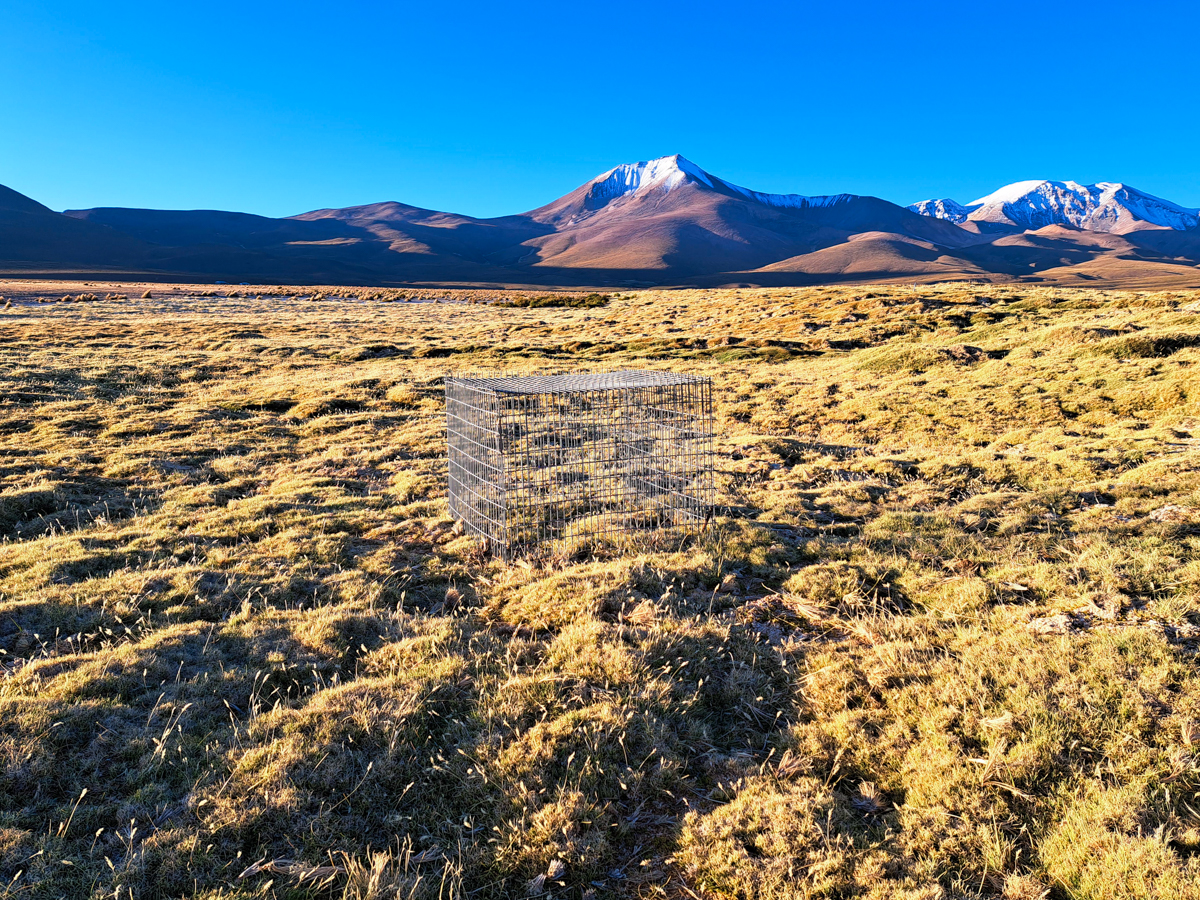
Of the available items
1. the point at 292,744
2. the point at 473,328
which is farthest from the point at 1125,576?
the point at 473,328

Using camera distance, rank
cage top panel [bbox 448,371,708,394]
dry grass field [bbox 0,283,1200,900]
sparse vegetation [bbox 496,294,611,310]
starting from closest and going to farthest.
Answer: dry grass field [bbox 0,283,1200,900], cage top panel [bbox 448,371,708,394], sparse vegetation [bbox 496,294,611,310]

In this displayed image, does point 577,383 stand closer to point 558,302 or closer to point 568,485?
point 568,485

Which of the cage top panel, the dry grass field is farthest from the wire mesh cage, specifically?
the dry grass field

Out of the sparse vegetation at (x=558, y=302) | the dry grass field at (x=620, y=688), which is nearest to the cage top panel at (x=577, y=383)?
the dry grass field at (x=620, y=688)

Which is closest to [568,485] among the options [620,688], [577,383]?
[577,383]

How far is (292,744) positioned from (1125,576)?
7897mm

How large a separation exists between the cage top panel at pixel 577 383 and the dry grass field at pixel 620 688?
7.20 ft

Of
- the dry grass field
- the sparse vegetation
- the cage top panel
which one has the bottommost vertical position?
the dry grass field

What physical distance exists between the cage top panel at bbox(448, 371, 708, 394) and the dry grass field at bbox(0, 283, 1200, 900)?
2.19m

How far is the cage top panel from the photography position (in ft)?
27.1

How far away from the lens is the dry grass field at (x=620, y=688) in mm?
3854

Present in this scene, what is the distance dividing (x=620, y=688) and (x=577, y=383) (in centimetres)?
465

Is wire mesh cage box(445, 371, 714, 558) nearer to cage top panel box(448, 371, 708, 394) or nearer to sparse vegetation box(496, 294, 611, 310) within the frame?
cage top panel box(448, 371, 708, 394)

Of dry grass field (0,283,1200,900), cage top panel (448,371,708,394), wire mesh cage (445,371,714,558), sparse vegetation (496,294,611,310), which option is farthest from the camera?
sparse vegetation (496,294,611,310)
